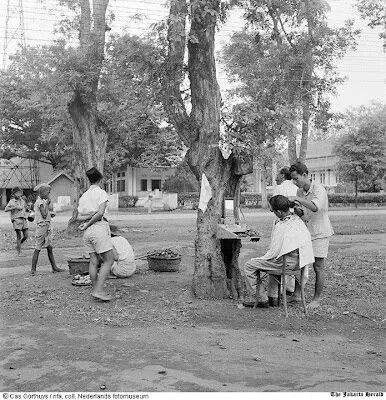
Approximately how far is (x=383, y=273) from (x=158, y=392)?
7667mm

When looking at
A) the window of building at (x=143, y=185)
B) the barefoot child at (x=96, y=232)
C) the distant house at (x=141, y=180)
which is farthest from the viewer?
the window of building at (x=143, y=185)

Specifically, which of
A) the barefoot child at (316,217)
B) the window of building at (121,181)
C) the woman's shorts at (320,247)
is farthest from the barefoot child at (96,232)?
the window of building at (121,181)

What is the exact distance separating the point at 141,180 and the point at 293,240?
41549 millimetres

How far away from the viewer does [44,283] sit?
9141 millimetres

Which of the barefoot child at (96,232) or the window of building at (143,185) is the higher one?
the window of building at (143,185)

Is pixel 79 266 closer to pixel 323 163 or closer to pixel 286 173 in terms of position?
pixel 286 173

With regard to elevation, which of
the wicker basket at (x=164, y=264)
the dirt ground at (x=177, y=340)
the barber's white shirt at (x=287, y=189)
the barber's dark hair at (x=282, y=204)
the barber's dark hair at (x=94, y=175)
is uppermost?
the barber's dark hair at (x=94, y=175)

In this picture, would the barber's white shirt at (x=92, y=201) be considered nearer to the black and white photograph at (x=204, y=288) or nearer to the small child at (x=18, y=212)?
the black and white photograph at (x=204, y=288)

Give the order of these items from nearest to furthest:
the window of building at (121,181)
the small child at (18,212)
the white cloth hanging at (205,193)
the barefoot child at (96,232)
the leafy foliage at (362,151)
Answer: the barefoot child at (96,232) → the white cloth hanging at (205,193) → the small child at (18,212) → the leafy foliage at (362,151) → the window of building at (121,181)

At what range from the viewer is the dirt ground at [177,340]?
4531mm

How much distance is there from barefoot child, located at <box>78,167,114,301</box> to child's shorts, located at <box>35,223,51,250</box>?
266 centimetres

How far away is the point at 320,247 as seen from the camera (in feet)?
23.6

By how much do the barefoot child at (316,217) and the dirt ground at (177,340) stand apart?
1.91 feet

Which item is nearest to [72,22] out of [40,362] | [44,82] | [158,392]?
[44,82]
